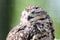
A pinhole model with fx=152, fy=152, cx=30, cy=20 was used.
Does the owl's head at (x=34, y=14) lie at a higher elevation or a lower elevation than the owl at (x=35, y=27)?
higher

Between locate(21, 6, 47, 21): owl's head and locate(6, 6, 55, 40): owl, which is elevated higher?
locate(21, 6, 47, 21): owl's head

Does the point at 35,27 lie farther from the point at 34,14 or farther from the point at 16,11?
the point at 16,11

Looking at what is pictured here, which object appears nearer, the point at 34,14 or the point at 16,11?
the point at 34,14

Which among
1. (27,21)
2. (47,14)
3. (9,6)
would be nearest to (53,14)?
(47,14)

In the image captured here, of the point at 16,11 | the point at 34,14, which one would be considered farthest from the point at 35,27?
the point at 16,11

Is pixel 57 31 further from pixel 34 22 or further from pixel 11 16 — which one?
pixel 11 16
